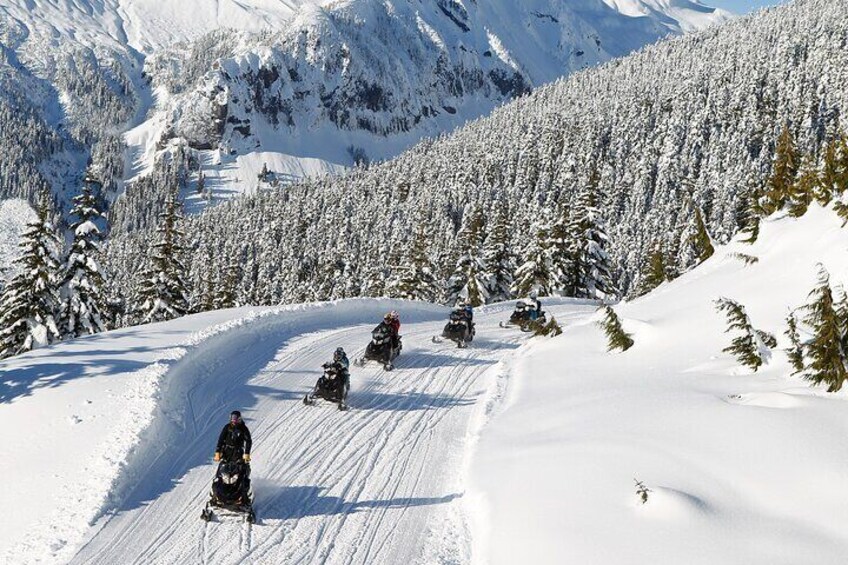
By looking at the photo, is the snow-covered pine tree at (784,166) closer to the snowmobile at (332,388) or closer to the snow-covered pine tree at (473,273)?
the snow-covered pine tree at (473,273)

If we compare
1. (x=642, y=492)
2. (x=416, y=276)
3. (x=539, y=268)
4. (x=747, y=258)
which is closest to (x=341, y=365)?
(x=642, y=492)

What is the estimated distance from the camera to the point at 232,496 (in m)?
8.75

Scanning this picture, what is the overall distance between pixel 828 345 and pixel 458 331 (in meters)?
12.0

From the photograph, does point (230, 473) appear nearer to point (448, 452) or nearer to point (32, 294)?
point (448, 452)

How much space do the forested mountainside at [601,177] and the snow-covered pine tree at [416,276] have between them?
12.0 meters

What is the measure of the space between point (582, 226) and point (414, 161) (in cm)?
15457

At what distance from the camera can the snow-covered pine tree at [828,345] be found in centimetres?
983

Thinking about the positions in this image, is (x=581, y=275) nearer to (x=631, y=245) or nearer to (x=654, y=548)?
(x=654, y=548)

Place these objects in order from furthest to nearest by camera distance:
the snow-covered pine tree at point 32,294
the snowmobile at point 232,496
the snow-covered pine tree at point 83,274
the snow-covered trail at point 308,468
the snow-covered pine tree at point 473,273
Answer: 1. the snow-covered pine tree at point 473,273
2. the snow-covered pine tree at point 83,274
3. the snow-covered pine tree at point 32,294
4. the snowmobile at point 232,496
5. the snow-covered trail at point 308,468

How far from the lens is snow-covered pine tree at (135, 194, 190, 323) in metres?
32.2

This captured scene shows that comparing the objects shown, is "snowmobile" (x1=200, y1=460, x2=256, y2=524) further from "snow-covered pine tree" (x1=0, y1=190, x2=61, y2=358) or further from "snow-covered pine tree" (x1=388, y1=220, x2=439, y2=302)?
"snow-covered pine tree" (x1=388, y1=220, x2=439, y2=302)

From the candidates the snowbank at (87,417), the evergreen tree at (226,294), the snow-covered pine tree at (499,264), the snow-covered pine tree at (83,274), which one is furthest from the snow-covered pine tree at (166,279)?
the snow-covered pine tree at (499,264)

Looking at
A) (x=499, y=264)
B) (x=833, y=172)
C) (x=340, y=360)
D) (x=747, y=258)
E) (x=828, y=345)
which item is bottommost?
(x=340, y=360)

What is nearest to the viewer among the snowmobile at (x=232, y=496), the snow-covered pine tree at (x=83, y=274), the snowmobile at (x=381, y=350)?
the snowmobile at (x=232, y=496)
